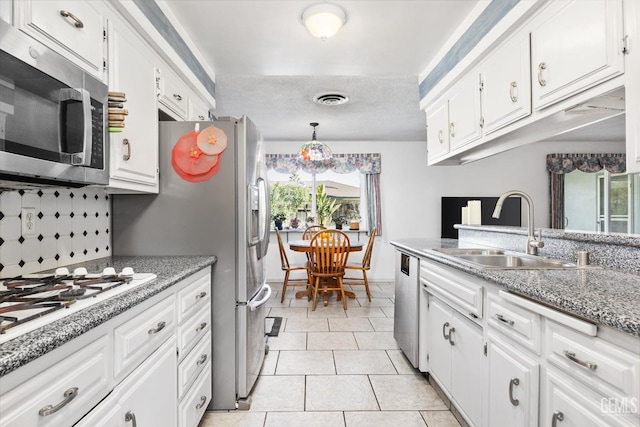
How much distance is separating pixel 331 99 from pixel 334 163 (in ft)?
6.99

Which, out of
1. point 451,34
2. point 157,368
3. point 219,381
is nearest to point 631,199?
point 451,34

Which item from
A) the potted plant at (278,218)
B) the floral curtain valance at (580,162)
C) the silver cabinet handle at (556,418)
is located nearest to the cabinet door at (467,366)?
the silver cabinet handle at (556,418)

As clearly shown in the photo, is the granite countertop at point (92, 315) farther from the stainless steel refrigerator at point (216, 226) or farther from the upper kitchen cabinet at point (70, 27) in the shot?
the upper kitchen cabinet at point (70, 27)

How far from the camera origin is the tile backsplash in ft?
4.59

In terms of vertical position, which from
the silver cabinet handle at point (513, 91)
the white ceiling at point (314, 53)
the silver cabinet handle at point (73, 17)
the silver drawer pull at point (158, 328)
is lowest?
the silver drawer pull at point (158, 328)

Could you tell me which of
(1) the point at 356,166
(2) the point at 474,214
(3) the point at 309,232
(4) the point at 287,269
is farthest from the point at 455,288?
(1) the point at 356,166

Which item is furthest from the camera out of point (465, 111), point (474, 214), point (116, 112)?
point (474, 214)

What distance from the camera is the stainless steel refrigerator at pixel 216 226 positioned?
6.56 ft

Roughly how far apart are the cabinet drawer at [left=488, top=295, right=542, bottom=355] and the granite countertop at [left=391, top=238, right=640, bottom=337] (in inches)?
3.3

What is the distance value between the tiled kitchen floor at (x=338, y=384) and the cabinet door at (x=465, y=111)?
1706 mm

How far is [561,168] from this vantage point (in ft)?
18.1

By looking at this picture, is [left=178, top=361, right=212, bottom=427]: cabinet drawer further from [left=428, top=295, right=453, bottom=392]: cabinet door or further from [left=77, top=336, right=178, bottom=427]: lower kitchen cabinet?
[left=428, top=295, right=453, bottom=392]: cabinet door

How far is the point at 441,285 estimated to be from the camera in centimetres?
193

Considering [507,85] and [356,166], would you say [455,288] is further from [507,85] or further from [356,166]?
[356,166]
